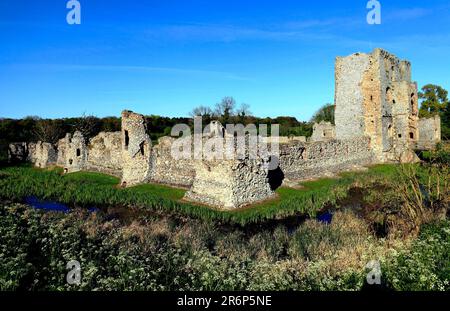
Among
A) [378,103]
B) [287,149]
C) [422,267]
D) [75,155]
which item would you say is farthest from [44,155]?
[422,267]

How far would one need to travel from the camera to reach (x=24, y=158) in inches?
1403

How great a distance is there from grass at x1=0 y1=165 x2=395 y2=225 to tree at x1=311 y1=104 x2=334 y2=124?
158ft

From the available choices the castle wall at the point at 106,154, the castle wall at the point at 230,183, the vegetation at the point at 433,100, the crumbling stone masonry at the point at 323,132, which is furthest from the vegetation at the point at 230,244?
the vegetation at the point at 433,100

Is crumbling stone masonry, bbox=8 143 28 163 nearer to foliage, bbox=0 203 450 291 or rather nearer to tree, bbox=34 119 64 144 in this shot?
tree, bbox=34 119 64 144

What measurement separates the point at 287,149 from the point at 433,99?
124 ft

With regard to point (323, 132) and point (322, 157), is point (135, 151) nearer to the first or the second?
point (322, 157)

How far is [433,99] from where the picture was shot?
4938cm

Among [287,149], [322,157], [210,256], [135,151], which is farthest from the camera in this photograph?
[322,157]

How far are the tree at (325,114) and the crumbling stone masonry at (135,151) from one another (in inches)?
2047

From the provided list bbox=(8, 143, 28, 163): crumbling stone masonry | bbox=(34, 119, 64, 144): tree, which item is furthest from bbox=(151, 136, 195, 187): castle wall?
bbox=(34, 119, 64, 144): tree

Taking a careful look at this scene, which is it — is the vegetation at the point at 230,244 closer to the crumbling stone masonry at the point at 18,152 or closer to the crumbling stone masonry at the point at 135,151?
the crumbling stone masonry at the point at 135,151

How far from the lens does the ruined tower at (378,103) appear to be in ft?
101
